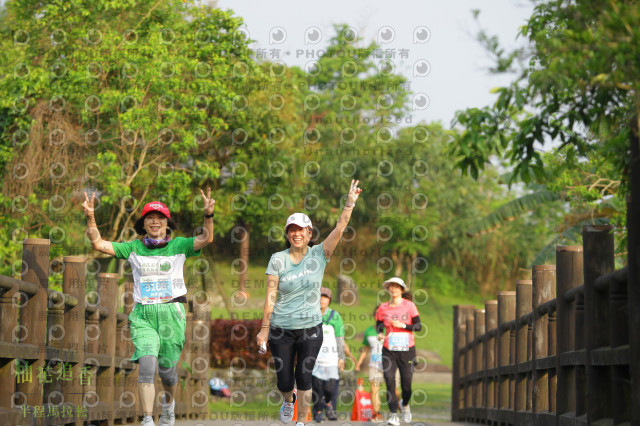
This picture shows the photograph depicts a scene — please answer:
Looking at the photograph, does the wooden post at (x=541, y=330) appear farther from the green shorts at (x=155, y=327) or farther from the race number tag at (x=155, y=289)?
the race number tag at (x=155, y=289)

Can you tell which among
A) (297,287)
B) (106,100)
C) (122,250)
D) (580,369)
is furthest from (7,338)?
(106,100)

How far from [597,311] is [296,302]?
2.76 m

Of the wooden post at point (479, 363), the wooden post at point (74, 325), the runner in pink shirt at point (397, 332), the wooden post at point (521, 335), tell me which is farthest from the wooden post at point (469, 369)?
the wooden post at point (74, 325)

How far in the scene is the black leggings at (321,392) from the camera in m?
15.3

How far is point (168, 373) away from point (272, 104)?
2126cm

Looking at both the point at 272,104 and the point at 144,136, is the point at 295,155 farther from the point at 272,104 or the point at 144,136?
the point at 144,136

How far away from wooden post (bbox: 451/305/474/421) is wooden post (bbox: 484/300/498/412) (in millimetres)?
4452

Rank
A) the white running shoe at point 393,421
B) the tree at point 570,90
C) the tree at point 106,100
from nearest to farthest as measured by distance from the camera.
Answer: the tree at point 570,90
the white running shoe at point 393,421
the tree at point 106,100

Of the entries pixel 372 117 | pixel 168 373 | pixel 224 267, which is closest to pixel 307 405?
pixel 168 373

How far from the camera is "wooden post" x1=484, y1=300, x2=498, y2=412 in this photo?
524 inches

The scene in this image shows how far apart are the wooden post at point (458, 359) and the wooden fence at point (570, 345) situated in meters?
5.71

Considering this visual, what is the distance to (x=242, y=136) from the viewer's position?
28.3 metres

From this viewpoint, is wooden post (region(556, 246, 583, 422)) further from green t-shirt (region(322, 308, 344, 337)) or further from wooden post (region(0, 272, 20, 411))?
green t-shirt (region(322, 308, 344, 337))

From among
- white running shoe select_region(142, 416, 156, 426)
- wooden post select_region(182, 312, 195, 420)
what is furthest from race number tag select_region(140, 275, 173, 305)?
wooden post select_region(182, 312, 195, 420)
